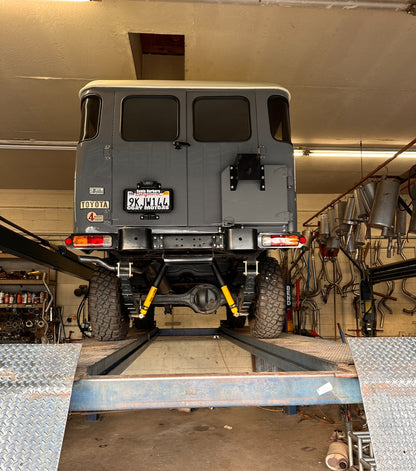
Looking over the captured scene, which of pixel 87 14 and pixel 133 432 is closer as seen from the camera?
pixel 87 14

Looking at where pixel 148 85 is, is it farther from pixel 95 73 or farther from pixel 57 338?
pixel 57 338

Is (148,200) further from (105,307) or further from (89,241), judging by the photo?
(105,307)

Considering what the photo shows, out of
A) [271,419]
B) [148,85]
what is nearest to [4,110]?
[148,85]

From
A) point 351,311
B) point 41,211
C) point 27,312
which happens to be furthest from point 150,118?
point 351,311

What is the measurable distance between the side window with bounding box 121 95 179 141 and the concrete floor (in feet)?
11.1

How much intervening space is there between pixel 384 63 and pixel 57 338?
8.34 metres

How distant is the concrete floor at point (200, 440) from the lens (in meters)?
4.23

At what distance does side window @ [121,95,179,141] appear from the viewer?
12.1 ft

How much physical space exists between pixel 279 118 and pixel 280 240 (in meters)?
1.24

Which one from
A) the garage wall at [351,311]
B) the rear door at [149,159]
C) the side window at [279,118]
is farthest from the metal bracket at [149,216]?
the garage wall at [351,311]

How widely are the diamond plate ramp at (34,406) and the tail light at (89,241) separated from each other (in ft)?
5.78

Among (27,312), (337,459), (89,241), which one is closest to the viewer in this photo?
(89,241)

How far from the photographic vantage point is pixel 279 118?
3803mm

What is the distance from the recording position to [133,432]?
211 inches
